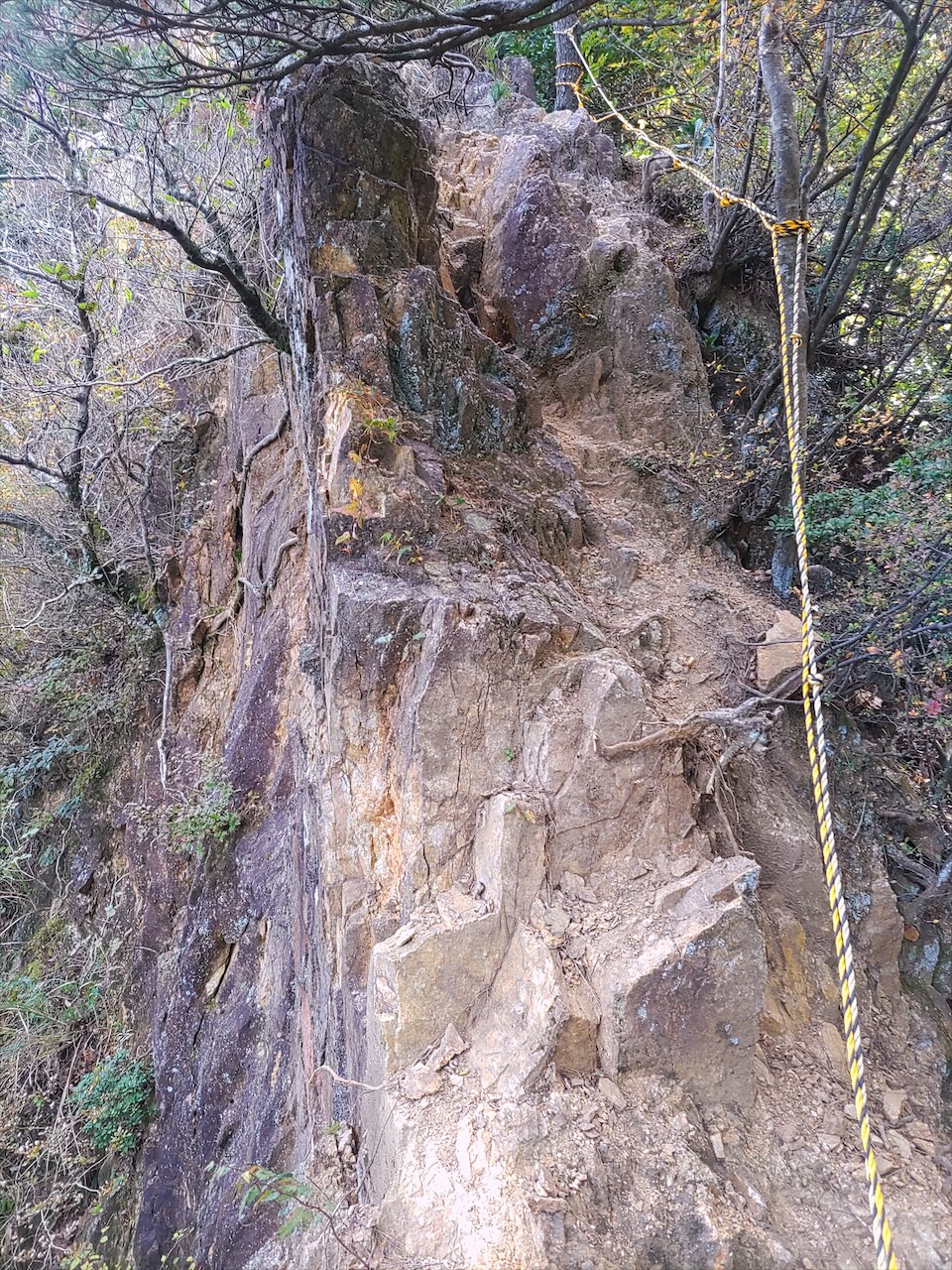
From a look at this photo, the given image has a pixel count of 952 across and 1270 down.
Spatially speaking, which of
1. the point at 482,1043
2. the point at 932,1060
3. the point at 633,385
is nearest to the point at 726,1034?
the point at 482,1043

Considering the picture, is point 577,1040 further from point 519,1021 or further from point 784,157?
point 784,157

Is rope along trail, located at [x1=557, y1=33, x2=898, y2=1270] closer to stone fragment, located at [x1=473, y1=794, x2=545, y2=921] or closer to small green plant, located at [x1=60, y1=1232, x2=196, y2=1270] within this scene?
stone fragment, located at [x1=473, y1=794, x2=545, y2=921]

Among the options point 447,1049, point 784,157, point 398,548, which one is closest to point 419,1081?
point 447,1049

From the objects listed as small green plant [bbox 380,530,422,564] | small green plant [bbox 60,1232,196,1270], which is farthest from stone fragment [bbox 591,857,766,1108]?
small green plant [bbox 60,1232,196,1270]

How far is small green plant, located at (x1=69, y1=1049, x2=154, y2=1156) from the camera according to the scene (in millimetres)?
6004

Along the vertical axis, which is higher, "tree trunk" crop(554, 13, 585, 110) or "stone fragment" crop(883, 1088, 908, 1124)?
"tree trunk" crop(554, 13, 585, 110)

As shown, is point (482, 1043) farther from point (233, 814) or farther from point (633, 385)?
point (633, 385)

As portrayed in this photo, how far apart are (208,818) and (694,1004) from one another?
4.43 metres

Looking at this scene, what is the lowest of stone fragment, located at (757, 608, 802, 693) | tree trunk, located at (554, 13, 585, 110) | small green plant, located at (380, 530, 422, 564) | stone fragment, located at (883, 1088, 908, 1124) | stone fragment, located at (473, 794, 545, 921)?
stone fragment, located at (883, 1088, 908, 1124)

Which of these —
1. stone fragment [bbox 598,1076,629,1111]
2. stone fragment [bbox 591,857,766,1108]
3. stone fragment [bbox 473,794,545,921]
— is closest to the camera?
stone fragment [bbox 598,1076,629,1111]

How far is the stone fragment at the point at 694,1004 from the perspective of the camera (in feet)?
10.4

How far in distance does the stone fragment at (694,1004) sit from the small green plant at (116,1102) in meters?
5.62

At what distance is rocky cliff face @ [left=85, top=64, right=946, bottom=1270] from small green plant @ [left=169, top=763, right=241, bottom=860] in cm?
15

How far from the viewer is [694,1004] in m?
3.22
